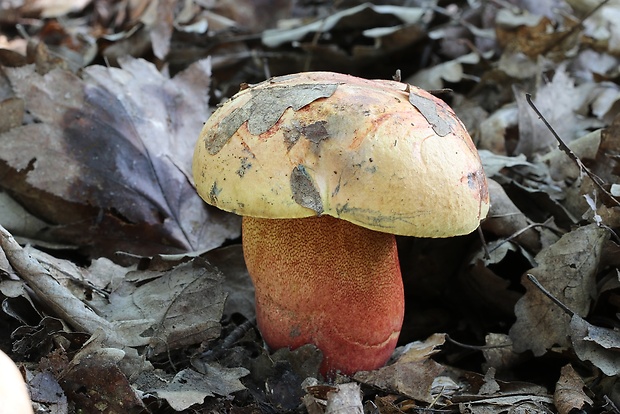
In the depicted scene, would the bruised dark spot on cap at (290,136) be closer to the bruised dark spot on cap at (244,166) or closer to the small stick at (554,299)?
the bruised dark spot on cap at (244,166)

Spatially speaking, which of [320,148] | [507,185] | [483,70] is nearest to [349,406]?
[320,148]

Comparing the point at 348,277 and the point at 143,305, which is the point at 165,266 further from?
the point at 348,277

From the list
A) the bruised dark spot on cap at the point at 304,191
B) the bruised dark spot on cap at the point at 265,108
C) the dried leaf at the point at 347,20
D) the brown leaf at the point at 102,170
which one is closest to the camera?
the bruised dark spot on cap at the point at 304,191

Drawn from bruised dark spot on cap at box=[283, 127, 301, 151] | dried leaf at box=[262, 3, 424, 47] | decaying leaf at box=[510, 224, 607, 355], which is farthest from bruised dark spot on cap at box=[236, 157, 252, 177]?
dried leaf at box=[262, 3, 424, 47]

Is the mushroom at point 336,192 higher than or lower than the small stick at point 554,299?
higher

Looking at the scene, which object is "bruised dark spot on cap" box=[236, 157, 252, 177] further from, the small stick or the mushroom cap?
the small stick

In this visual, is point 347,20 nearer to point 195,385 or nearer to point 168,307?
point 168,307

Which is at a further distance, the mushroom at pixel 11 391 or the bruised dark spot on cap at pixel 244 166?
the bruised dark spot on cap at pixel 244 166

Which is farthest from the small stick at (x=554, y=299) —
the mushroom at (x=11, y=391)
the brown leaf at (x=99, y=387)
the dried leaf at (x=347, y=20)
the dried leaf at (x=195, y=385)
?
the dried leaf at (x=347, y=20)
